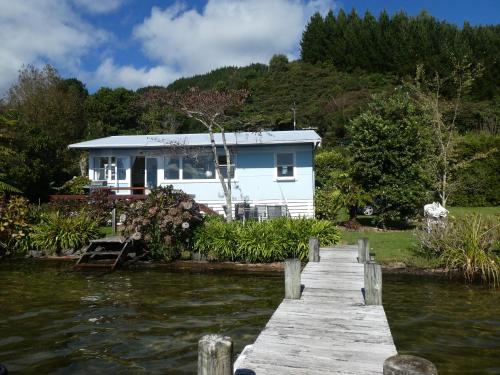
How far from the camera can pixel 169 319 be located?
8836mm

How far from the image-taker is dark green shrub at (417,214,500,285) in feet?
38.9

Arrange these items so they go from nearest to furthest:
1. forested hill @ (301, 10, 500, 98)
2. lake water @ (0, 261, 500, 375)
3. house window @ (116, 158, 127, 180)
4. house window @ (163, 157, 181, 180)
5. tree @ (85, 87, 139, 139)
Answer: lake water @ (0, 261, 500, 375) < house window @ (163, 157, 181, 180) < house window @ (116, 158, 127, 180) < tree @ (85, 87, 139, 139) < forested hill @ (301, 10, 500, 98)

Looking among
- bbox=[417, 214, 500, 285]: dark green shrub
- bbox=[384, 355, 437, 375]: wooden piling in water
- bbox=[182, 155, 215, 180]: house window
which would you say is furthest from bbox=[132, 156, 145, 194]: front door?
bbox=[384, 355, 437, 375]: wooden piling in water

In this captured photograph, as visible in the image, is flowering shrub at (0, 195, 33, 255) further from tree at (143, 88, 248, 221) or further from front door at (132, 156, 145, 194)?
front door at (132, 156, 145, 194)

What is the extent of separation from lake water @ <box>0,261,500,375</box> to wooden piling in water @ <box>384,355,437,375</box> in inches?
143

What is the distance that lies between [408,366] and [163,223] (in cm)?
1219

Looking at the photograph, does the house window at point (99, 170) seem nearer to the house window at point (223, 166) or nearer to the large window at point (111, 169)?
the large window at point (111, 169)

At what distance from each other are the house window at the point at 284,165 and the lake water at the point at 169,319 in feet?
28.8

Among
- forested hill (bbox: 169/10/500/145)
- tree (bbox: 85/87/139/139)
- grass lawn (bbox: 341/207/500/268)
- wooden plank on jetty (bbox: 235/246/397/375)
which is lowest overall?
wooden plank on jetty (bbox: 235/246/397/375)

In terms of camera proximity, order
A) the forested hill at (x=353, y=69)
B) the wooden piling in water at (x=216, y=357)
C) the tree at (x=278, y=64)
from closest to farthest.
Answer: the wooden piling in water at (x=216, y=357)
the forested hill at (x=353, y=69)
the tree at (x=278, y=64)

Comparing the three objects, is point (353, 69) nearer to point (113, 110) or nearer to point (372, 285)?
point (113, 110)

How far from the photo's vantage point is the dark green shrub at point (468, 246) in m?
11.9

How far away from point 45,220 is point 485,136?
86.9ft

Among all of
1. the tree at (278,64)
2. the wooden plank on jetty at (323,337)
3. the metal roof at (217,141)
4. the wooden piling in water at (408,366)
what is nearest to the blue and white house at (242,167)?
the metal roof at (217,141)
